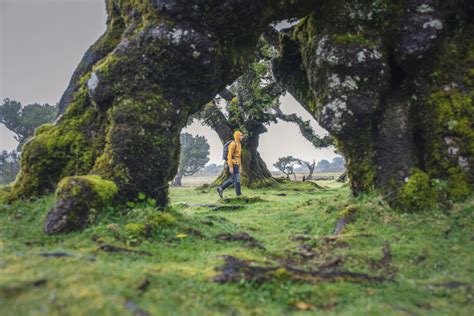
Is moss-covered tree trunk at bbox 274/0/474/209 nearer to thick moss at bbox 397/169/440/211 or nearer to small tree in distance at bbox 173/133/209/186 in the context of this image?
thick moss at bbox 397/169/440/211

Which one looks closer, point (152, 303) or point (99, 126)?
point (152, 303)

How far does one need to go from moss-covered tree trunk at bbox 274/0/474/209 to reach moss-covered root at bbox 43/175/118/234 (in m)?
5.52

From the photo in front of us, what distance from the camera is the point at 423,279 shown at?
4.88 meters

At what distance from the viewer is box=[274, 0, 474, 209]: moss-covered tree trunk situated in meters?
7.81

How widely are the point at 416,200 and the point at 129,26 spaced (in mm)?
7831

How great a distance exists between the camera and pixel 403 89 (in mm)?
8789

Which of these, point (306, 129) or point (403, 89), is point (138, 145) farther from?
point (306, 129)

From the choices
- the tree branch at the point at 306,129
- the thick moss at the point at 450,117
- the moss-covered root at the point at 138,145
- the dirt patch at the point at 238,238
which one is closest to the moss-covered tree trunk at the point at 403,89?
the thick moss at the point at 450,117

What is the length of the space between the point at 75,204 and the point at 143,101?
2785 millimetres

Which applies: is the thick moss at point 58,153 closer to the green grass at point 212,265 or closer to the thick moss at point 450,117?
the green grass at point 212,265

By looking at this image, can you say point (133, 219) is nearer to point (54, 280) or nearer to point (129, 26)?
point (54, 280)

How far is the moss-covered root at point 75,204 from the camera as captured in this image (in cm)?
615

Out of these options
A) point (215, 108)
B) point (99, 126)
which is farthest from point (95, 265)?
point (215, 108)

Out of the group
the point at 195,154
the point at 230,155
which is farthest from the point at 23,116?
the point at 230,155
